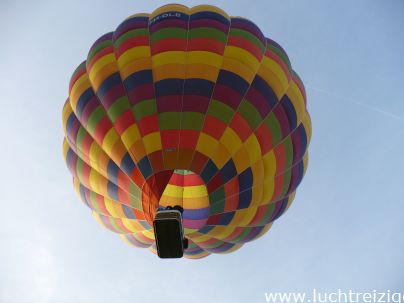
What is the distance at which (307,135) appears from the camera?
698 centimetres

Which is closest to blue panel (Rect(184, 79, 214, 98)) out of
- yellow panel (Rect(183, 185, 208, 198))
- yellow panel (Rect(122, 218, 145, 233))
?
yellow panel (Rect(183, 185, 208, 198))

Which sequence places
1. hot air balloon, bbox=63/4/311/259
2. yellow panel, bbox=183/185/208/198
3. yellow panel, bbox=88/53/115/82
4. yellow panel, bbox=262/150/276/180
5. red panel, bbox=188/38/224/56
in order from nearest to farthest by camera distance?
1. hot air balloon, bbox=63/4/311/259
2. red panel, bbox=188/38/224/56
3. yellow panel, bbox=262/150/276/180
4. yellow panel, bbox=88/53/115/82
5. yellow panel, bbox=183/185/208/198

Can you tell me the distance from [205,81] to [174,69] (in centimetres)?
49

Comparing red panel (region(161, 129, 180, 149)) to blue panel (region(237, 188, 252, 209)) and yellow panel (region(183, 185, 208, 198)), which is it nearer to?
blue panel (region(237, 188, 252, 209))

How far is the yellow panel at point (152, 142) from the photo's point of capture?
18.9ft

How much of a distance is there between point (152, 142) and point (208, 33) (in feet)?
6.32

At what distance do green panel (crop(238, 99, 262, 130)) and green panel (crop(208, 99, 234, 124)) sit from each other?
200 millimetres

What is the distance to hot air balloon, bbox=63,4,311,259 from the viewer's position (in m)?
5.84

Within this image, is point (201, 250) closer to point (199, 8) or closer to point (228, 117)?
point (228, 117)

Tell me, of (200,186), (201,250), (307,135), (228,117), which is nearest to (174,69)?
(228,117)

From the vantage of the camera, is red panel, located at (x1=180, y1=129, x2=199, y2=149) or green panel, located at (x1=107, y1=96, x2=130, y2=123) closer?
red panel, located at (x1=180, y1=129, x2=199, y2=149)

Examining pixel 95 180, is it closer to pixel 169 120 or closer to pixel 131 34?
pixel 169 120

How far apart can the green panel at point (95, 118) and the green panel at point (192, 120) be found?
1.35 metres

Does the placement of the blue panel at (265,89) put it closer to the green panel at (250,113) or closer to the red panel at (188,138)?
the green panel at (250,113)
